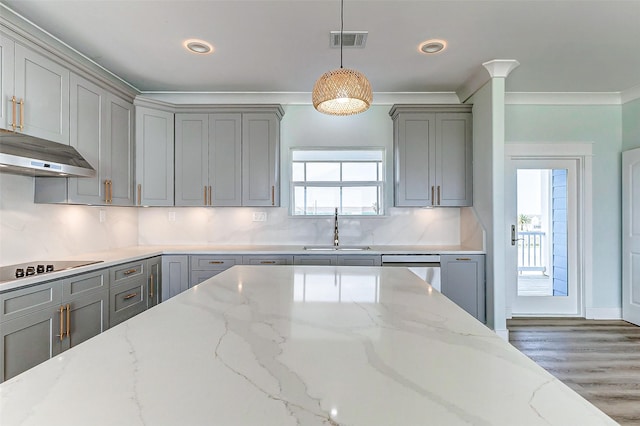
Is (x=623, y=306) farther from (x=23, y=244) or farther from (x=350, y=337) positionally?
(x=23, y=244)

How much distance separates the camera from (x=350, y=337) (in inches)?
36.0

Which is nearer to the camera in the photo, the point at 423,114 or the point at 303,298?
the point at 303,298

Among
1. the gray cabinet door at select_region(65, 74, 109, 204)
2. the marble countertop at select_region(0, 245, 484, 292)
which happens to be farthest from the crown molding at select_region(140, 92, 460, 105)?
the marble countertop at select_region(0, 245, 484, 292)

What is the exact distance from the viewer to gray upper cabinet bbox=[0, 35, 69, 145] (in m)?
2.14

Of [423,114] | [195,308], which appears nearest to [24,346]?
[195,308]

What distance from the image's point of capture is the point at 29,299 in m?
2.01

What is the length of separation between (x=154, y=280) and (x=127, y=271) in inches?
17.7

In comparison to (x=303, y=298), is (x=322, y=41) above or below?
above

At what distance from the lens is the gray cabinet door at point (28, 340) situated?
1.88 m

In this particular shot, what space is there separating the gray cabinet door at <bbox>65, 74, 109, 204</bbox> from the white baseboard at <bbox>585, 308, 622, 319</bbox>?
18.0 feet

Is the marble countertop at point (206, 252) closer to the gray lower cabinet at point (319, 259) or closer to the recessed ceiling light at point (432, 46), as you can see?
the gray lower cabinet at point (319, 259)

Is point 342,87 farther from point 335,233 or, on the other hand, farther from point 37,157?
point 335,233

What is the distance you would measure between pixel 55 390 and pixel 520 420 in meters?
0.84

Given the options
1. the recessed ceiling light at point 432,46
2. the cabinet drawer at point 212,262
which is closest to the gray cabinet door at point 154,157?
the cabinet drawer at point 212,262
